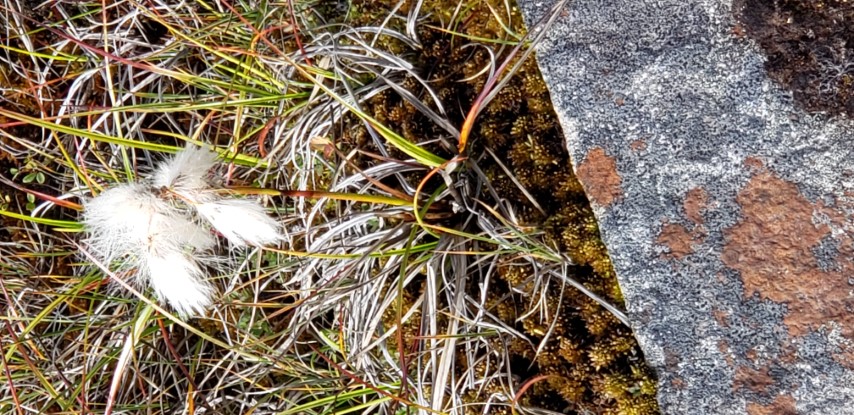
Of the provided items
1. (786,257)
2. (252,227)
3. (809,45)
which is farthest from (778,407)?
(252,227)

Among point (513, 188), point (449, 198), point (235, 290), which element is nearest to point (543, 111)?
point (513, 188)

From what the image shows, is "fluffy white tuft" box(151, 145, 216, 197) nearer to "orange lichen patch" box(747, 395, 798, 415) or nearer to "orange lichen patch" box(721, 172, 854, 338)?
"orange lichen patch" box(721, 172, 854, 338)

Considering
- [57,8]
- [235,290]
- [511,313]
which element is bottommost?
[235,290]

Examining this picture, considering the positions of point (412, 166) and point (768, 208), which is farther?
point (412, 166)

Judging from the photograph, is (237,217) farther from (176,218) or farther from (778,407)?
(778,407)

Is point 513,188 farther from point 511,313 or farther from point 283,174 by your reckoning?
point 283,174

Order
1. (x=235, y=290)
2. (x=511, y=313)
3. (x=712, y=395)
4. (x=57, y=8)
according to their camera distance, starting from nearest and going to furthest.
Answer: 1. (x=712, y=395)
2. (x=511, y=313)
3. (x=235, y=290)
4. (x=57, y=8)
